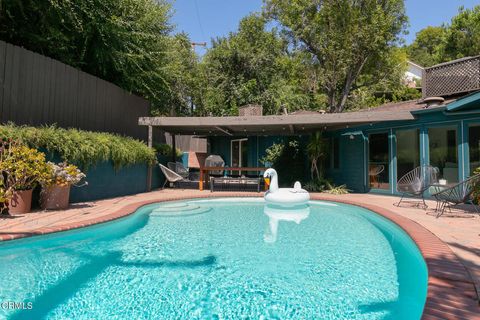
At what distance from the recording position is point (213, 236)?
15.9 ft

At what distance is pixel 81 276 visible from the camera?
3125mm

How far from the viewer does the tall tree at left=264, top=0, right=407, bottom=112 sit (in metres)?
17.1

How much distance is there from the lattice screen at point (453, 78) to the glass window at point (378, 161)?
2573 millimetres

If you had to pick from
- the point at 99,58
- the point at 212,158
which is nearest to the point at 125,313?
the point at 99,58

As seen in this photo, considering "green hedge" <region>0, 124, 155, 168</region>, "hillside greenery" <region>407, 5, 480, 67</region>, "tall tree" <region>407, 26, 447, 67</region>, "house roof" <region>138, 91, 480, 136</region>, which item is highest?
"tall tree" <region>407, 26, 447, 67</region>

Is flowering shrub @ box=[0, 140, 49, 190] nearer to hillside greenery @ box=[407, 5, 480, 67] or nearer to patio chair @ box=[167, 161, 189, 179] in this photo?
patio chair @ box=[167, 161, 189, 179]

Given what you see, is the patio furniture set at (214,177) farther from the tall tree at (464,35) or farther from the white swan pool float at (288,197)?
the tall tree at (464,35)

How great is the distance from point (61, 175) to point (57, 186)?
247mm

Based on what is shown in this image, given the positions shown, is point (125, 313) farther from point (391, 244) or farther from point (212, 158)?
point (212, 158)

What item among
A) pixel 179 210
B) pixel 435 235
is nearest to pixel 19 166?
pixel 179 210

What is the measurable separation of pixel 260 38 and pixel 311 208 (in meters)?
18.1

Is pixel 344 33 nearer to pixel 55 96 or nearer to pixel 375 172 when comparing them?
pixel 375 172

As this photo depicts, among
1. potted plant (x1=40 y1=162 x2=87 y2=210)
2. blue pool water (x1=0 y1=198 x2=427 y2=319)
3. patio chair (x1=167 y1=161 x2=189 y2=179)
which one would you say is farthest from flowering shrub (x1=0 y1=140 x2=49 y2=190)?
patio chair (x1=167 y1=161 x2=189 y2=179)

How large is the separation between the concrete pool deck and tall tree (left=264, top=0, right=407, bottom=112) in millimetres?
13112
